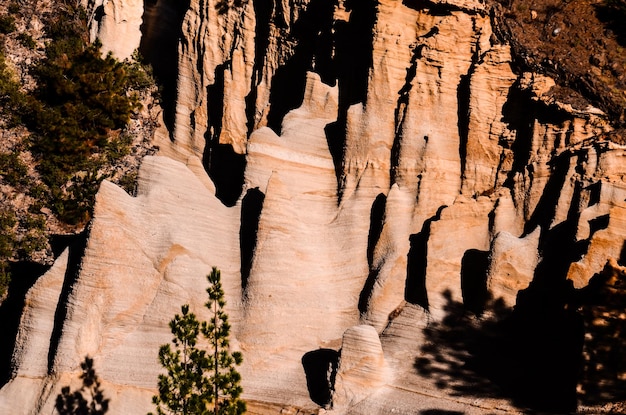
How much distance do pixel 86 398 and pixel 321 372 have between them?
4258mm

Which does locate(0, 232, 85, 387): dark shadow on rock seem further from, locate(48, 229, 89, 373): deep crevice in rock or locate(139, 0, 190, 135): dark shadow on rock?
locate(139, 0, 190, 135): dark shadow on rock

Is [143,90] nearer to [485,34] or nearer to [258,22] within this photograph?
[258,22]

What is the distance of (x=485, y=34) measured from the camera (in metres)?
14.3

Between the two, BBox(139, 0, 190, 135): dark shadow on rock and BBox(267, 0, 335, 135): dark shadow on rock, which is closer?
BBox(267, 0, 335, 135): dark shadow on rock

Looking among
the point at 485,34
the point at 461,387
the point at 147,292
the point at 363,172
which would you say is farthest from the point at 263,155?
the point at 461,387

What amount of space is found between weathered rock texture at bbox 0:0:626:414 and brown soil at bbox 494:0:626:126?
0.42 meters

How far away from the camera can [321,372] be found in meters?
12.5

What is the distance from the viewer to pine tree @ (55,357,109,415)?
1245 centimetres

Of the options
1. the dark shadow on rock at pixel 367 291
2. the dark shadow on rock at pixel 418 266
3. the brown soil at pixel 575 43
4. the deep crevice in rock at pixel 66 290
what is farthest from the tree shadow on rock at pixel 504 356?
the deep crevice in rock at pixel 66 290

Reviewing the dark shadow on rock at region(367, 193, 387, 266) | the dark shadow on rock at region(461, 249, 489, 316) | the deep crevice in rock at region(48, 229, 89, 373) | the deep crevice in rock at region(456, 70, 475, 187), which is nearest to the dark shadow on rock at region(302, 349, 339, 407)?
the dark shadow on rock at region(367, 193, 387, 266)

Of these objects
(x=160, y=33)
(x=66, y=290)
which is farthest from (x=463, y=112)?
(x=160, y=33)

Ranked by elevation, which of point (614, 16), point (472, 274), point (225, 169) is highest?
point (614, 16)

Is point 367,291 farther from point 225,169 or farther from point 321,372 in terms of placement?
point 225,169

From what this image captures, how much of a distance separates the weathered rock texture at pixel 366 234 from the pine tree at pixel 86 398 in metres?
0.16
